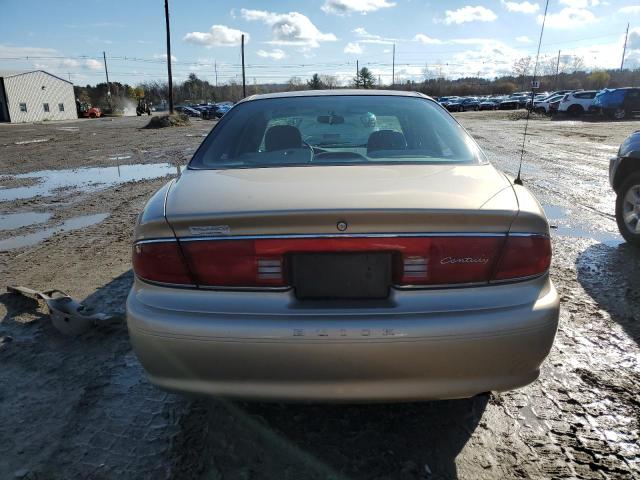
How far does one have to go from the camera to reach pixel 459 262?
6.23 feet

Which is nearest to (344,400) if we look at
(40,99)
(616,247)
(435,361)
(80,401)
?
(435,361)

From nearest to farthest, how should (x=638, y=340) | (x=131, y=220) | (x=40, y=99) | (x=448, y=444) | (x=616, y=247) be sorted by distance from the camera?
(x=448, y=444), (x=638, y=340), (x=616, y=247), (x=131, y=220), (x=40, y=99)

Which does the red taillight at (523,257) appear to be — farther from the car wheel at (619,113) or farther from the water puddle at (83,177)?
the car wheel at (619,113)

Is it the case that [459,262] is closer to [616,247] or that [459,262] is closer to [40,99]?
[616,247]

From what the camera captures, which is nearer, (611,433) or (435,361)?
(435,361)

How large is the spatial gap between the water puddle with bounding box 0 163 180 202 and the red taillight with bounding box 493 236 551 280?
310 inches

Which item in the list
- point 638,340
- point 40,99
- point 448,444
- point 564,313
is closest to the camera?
point 448,444

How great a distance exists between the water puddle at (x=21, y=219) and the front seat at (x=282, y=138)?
4724 mm

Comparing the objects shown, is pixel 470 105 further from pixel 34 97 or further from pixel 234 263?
pixel 234 263

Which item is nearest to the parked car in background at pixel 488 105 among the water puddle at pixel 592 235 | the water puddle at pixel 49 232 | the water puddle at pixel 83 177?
the water puddle at pixel 83 177

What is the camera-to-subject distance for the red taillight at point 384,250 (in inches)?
74.1

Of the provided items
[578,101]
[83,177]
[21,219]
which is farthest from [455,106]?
[21,219]

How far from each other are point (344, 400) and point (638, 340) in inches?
90.3

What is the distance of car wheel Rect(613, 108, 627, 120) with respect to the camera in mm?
29094
